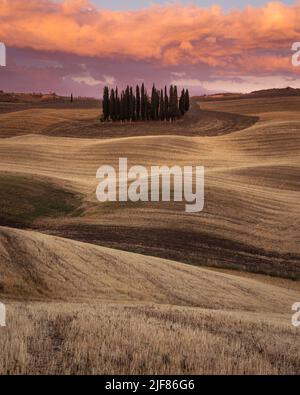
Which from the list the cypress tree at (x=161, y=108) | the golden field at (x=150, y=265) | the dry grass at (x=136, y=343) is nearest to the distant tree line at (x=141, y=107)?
the cypress tree at (x=161, y=108)

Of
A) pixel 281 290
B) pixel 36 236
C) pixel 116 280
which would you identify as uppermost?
pixel 36 236

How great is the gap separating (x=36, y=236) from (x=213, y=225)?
19.0 m

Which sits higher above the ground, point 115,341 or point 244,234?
point 115,341

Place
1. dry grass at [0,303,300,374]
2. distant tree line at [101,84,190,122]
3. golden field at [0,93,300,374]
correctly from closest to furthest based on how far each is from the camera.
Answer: dry grass at [0,303,300,374], golden field at [0,93,300,374], distant tree line at [101,84,190,122]

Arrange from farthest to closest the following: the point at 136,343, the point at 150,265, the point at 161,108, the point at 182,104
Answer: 1. the point at 182,104
2. the point at 161,108
3. the point at 150,265
4. the point at 136,343

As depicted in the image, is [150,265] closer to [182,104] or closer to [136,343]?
[136,343]

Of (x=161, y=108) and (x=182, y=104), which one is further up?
(x=182, y=104)

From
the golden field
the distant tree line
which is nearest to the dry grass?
the golden field

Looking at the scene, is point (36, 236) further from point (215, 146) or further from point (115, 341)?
point (215, 146)

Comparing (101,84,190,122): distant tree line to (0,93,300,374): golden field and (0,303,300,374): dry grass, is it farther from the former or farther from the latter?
(0,303,300,374): dry grass

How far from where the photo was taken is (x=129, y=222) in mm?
42125

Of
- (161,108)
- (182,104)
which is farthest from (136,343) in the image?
(182,104)

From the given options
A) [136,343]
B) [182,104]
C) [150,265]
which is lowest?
[150,265]
